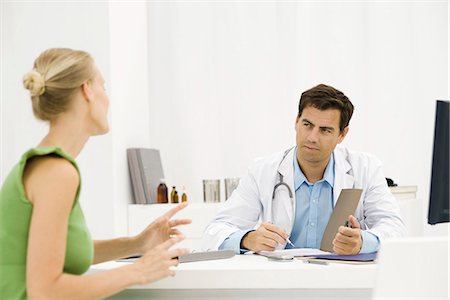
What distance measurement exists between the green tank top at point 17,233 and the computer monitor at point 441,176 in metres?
1.12

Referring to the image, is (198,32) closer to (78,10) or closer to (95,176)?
(78,10)

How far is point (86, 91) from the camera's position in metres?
1.71

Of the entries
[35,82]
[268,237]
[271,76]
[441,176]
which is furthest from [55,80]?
[271,76]

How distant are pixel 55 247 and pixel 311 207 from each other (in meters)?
1.51

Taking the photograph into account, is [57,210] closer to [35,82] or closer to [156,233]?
[35,82]

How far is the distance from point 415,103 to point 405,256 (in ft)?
10.3

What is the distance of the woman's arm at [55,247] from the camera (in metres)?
1.46

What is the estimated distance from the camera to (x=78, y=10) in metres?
3.69

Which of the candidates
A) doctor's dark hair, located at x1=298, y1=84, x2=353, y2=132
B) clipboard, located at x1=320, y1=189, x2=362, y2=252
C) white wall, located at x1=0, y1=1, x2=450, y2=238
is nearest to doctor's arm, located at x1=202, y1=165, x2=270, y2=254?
doctor's dark hair, located at x1=298, y1=84, x2=353, y2=132

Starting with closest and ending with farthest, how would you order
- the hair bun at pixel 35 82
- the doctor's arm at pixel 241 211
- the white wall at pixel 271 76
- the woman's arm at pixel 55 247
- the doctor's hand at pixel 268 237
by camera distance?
1. the woman's arm at pixel 55 247
2. the hair bun at pixel 35 82
3. the doctor's hand at pixel 268 237
4. the doctor's arm at pixel 241 211
5. the white wall at pixel 271 76

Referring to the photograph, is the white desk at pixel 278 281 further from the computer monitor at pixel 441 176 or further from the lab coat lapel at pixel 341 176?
the lab coat lapel at pixel 341 176

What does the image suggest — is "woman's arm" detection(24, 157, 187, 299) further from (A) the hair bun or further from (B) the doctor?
(B) the doctor

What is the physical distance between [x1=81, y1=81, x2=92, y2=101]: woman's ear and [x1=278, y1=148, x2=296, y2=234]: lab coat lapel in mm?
1268

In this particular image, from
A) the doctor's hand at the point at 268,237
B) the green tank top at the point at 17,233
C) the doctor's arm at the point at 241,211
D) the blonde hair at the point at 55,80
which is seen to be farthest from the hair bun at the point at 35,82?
the doctor's arm at the point at 241,211
